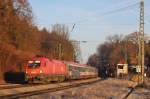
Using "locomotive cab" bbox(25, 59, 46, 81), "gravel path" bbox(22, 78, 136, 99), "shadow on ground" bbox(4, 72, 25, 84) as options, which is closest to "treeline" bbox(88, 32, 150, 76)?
"shadow on ground" bbox(4, 72, 25, 84)

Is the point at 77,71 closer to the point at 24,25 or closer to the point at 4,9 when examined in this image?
the point at 24,25

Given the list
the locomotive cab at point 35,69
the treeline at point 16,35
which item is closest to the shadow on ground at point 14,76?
the treeline at point 16,35

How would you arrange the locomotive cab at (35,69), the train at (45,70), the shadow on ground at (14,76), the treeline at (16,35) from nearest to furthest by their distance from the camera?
the locomotive cab at (35,69) < the train at (45,70) < the shadow on ground at (14,76) < the treeline at (16,35)

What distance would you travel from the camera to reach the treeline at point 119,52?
419ft

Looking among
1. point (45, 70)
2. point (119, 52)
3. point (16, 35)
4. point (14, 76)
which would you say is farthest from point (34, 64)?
point (119, 52)

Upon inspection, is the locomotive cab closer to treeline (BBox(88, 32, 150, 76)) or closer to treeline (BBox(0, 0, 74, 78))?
treeline (BBox(0, 0, 74, 78))

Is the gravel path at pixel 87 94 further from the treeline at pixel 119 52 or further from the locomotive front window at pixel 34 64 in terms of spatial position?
the treeline at pixel 119 52

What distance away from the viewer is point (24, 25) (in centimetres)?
6912

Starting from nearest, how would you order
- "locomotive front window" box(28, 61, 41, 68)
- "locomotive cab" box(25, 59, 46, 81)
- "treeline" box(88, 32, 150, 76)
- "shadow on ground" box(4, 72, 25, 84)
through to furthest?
"locomotive cab" box(25, 59, 46, 81), "locomotive front window" box(28, 61, 41, 68), "shadow on ground" box(4, 72, 25, 84), "treeline" box(88, 32, 150, 76)

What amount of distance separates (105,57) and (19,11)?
364 feet

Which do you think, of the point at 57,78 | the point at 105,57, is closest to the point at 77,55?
the point at 57,78

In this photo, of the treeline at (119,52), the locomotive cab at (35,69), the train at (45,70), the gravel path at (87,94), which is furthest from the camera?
the treeline at (119,52)

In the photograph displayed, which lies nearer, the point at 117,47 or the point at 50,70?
the point at 50,70

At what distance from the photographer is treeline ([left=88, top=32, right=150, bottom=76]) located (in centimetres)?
12762
